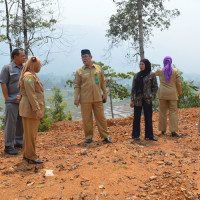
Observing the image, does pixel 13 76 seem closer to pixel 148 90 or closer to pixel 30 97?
pixel 30 97

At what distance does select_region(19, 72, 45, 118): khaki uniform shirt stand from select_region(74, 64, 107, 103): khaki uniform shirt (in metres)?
1.51

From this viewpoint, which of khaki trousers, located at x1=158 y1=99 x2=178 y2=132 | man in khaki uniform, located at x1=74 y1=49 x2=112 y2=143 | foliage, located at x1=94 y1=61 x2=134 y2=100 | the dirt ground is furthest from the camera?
foliage, located at x1=94 y1=61 x2=134 y2=100

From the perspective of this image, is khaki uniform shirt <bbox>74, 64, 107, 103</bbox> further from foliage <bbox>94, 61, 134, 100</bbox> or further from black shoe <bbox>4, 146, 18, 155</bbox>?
foliage <bbox>94, 61, 134, 100</bbox>

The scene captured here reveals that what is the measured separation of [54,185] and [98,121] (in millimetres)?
2334

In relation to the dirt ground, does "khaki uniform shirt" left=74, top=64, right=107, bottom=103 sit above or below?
above

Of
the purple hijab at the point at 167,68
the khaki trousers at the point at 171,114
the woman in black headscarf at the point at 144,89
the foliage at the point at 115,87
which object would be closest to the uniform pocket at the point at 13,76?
the woman in black headscarf at the point at 144,89

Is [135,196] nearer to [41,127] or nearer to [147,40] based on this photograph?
[41,127]

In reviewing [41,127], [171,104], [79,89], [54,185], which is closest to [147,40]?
[41,127]

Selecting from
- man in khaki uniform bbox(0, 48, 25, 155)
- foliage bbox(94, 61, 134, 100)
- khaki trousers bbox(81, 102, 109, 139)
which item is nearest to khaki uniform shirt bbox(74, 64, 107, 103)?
khaki trousers bbox(81, 102, 109, 139)

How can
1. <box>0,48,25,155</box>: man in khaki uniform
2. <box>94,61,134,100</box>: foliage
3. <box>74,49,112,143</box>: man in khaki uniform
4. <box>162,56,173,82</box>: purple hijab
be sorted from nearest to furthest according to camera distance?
1. <box>0,48,25,155</box>: man in khaki uniform
2. <box>74,49,112,143</box>: man in khaki uniform
3. <box>162,56,173,82</box>: purple hijab
4. <box>94,61,134,100</box>: foliage

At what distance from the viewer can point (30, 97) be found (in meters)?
3.89

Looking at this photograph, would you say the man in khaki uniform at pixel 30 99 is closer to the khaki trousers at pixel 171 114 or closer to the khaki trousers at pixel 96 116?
the khaki trousers at pixel 96 116

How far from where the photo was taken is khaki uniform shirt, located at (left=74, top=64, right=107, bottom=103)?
5465 millimetres

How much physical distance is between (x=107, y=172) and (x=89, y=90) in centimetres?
211
